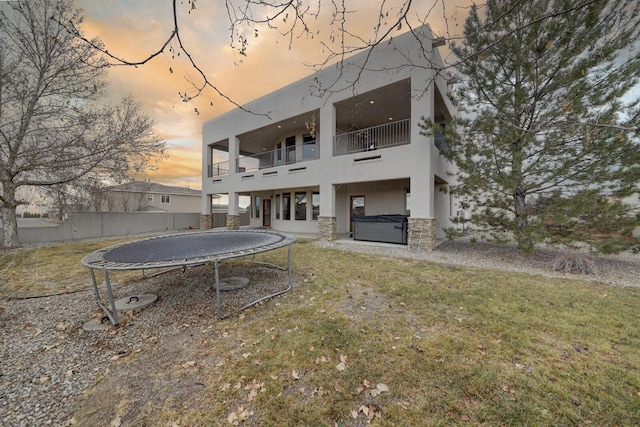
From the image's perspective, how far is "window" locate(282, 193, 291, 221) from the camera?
14880mm

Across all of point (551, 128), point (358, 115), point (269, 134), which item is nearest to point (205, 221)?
point (269, 134)

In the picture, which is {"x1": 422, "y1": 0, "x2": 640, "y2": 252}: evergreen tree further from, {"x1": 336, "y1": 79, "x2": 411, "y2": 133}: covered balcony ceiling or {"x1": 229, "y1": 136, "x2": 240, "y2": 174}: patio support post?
{"x1": 229, "y1": 136, "x2": 240, "y2": 174}: patio support post

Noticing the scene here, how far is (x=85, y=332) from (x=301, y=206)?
11341mm

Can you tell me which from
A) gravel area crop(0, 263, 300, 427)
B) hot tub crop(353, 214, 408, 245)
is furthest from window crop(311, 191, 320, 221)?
gravel area crop(0, 263, 300, 427)

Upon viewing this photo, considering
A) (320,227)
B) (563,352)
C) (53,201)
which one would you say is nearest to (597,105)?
(563,352)

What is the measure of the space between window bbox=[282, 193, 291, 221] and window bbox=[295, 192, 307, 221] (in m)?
0.73

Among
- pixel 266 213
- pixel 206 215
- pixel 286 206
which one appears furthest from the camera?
pixel 266 213

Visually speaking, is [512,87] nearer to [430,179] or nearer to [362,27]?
[430,179]

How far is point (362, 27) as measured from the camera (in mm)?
2982

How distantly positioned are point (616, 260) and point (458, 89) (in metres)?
7.17

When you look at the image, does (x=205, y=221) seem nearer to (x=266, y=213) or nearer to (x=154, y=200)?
(x=266, y=213)

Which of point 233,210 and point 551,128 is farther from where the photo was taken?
point 233,210

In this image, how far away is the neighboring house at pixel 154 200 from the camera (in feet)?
69.5

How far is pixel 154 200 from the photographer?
88.9 ft
